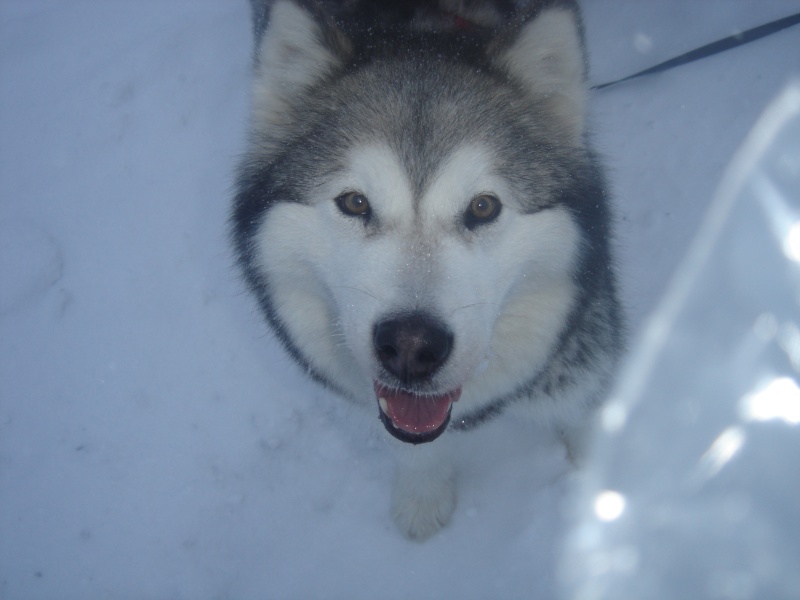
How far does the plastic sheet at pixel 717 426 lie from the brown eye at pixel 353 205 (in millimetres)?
1547

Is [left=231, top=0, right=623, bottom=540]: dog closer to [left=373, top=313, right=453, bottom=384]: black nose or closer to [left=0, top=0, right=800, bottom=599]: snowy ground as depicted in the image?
[left=373, top=313, right=453, bottom=384]: black nose

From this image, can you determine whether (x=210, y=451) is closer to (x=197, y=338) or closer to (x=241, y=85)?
(x=197, y=338)

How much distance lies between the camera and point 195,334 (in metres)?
2.81

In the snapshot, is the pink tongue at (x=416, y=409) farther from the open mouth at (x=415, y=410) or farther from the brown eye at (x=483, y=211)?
the brown eye at (x=483, y=211)

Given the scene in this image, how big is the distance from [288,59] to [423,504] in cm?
188

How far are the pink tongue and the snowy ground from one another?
0.91 meters

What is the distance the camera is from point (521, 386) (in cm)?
189

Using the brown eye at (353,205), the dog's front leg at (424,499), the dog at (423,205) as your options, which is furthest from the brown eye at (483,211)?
the dog's front leg at (424,499)

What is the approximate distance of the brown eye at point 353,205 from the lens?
60.9 inches

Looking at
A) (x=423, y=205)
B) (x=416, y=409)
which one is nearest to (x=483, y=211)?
(x=423, y=205)

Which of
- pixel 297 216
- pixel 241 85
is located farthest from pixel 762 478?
pixel 241 85

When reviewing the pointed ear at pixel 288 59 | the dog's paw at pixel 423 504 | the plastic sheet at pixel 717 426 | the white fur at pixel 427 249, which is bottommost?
the dog's paw at pixel 423 504

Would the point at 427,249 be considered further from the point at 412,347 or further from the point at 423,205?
the point at 412,347

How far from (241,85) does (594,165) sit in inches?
96.8
